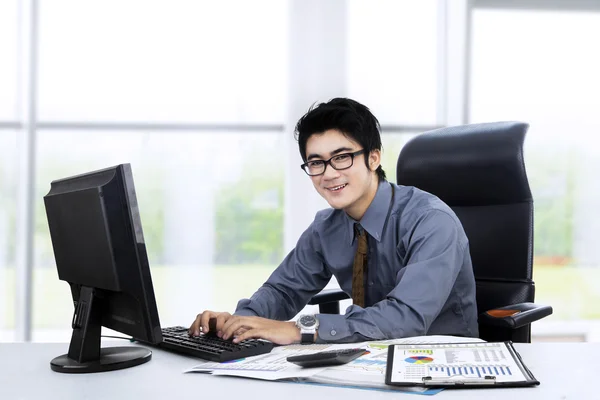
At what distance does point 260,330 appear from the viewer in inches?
54.0

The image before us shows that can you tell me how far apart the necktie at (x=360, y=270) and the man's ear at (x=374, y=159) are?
21cm

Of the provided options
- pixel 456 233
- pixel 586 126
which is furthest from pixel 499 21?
pixel 456 233

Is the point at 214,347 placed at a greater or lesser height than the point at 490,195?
lesser

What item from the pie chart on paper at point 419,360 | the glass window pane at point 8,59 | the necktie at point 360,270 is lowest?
the pie chart on paper at point 419,360

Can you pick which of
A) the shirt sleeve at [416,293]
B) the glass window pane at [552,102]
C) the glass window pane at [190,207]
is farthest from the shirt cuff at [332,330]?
the glass window pane at [552,102]

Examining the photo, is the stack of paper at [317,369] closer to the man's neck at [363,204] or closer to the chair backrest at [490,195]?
the man's neck at [363,204]

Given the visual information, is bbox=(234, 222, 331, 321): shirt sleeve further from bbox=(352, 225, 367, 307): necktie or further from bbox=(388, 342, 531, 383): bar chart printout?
bbox=(388, 342, 531, 383): bar chart printout

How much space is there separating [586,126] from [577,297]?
101 cm

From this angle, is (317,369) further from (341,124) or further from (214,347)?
(341,124)

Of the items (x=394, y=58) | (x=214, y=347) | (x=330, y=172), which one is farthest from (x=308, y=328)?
(x=394, y=58)

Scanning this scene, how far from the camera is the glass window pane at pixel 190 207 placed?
134 inches

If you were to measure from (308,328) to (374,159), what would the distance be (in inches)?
28.2

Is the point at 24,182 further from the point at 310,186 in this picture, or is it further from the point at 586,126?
the point at 586,126

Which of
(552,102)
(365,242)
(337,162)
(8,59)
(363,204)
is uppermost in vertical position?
(8,59)
